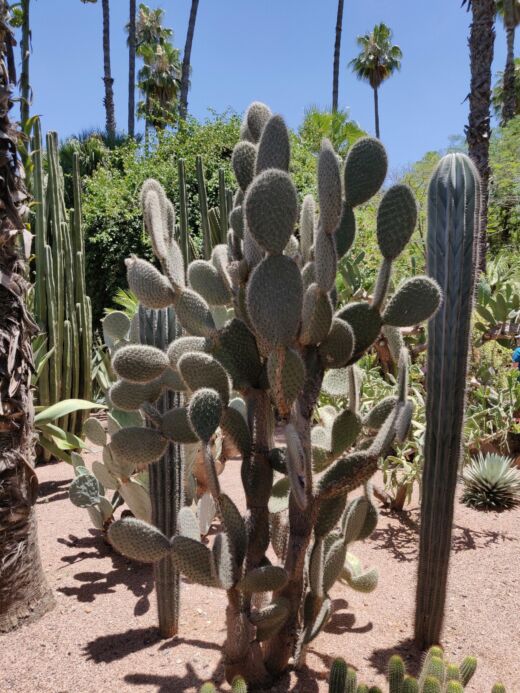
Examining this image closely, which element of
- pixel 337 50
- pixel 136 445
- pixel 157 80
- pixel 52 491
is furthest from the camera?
pixel 157 80

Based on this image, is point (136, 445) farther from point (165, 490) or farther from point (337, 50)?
point (337, 50)

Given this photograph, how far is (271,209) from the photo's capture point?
146 cm

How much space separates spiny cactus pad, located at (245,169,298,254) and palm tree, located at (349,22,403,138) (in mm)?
32635

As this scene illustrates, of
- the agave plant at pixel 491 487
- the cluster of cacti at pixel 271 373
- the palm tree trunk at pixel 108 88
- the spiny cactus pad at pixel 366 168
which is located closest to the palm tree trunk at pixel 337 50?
the palm tree trunk at pixel 108 88

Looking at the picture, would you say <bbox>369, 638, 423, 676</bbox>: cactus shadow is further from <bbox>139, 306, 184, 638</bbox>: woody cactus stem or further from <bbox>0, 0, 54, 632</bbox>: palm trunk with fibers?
<bbox>0, 0, 54, 632</bbox>: palm trunk with fibers

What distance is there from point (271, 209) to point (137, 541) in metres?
0.96

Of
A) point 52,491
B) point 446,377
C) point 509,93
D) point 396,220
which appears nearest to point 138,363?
point 396,220

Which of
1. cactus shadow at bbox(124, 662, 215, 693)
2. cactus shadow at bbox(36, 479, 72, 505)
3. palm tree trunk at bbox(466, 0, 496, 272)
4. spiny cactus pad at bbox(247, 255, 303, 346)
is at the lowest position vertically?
cactus shadow at bbox(36, 479, 72, 505)

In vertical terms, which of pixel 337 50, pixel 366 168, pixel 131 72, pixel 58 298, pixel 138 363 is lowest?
pixel 138 363

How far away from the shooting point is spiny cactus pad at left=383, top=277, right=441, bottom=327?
5.65 ft

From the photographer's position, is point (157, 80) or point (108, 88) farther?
point (157, 80)

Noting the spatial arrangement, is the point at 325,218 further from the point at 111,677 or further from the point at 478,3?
the point at 478,3

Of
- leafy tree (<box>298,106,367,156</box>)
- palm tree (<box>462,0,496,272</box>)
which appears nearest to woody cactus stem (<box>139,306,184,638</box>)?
palm tree (<box>462,0,496,272</box>)

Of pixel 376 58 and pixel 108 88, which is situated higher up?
pixel 376 58
